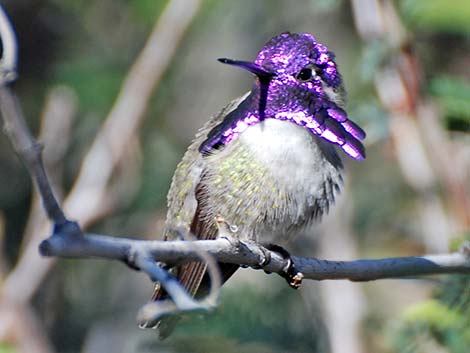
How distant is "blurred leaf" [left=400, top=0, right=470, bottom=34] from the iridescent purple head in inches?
41.3

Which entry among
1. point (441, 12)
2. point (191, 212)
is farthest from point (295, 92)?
point (441, 12)

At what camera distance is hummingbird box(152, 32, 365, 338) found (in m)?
2.85

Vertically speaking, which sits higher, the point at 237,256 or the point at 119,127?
the point at 119,127

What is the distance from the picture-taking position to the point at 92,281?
5391 mm

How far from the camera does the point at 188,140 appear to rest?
5406 millimetres

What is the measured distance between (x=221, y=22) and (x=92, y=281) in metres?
1.68

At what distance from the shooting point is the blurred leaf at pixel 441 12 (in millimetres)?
3859

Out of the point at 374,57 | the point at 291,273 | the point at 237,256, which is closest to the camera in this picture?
the point at 237,256

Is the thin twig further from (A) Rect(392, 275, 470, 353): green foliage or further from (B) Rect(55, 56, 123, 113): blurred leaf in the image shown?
(A) Rect(392, 275, 470, 353): green foliage

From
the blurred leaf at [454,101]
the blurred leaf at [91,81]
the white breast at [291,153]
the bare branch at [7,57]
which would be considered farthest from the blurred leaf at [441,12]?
the bare branch at [7,57]

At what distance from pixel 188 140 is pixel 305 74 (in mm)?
2522

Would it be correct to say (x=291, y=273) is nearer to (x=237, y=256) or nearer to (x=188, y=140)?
(x=237, y=256)

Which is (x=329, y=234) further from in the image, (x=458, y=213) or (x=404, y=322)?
(x=404, y=322)

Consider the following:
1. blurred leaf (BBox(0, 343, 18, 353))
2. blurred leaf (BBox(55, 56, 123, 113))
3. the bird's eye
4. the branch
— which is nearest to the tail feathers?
the branch
